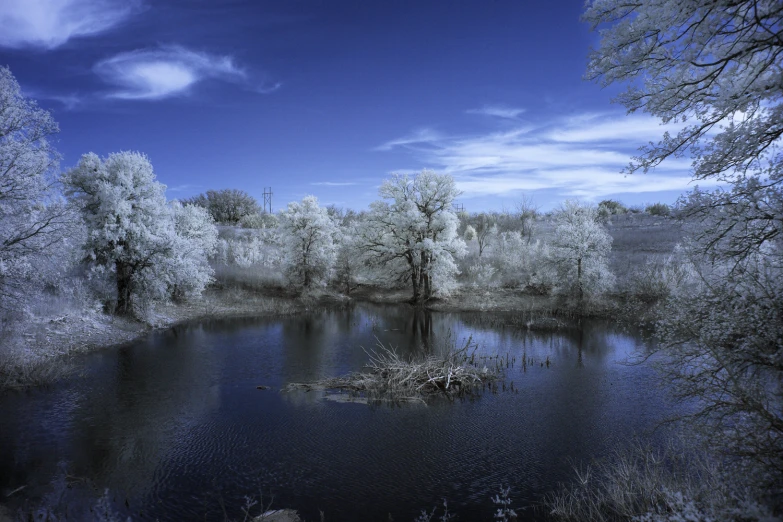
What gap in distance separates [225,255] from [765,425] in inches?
1942

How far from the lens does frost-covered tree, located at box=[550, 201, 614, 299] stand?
32844 mm

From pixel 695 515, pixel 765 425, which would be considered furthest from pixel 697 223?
pixel 695 515

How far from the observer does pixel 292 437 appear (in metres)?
13.0

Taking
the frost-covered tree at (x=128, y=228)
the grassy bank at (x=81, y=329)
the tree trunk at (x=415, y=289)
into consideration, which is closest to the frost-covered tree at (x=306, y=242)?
the grassy bank at (x=81, y=329)

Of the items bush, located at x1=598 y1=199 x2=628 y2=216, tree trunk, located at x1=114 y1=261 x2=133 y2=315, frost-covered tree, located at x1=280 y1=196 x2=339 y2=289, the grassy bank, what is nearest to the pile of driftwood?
the grassy bank

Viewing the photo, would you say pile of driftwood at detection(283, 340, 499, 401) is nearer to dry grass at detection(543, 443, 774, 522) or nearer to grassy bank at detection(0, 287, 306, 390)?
dry grass at detection(543, 443, 774, 522)

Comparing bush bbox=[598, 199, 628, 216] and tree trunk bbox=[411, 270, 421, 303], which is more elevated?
bush bbox=[598, 199, 628, 216]

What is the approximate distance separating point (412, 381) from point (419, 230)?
23918mm

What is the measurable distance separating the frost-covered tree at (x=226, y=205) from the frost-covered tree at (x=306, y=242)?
48363 millimetres

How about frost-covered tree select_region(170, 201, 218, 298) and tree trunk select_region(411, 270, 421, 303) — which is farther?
tree trunk select_region(411, 270, 421, 303)

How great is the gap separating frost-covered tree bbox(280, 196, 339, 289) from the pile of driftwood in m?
24.4

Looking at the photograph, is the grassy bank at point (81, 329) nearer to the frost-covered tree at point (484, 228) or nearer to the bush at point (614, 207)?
the frost-covered tree at point (484, 228)

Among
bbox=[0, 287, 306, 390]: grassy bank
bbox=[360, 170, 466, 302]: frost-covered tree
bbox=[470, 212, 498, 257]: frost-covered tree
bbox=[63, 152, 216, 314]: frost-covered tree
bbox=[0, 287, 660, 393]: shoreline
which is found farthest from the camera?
bbox=[470, 212, 498, 257]: frost-covered tree

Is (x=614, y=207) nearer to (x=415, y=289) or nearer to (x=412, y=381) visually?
(x=415, y=289)
